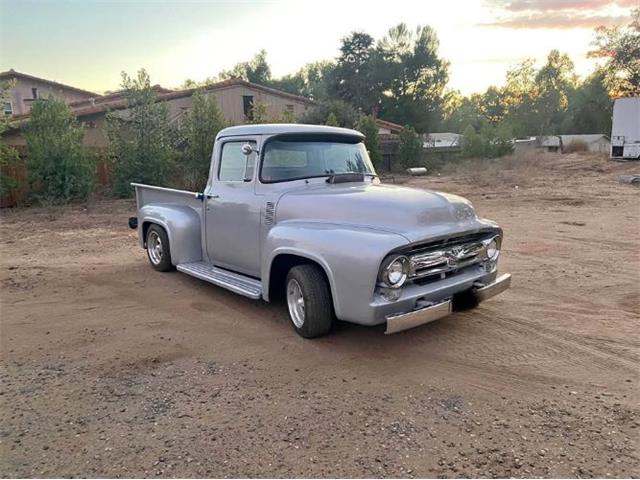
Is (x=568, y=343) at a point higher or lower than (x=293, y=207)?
lower

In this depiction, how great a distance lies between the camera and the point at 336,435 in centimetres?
316

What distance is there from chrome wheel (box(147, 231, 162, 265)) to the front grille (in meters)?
4.45

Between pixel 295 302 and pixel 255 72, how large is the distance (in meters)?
63.5

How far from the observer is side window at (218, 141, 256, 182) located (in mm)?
5418

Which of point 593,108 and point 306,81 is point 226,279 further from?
point 306,81

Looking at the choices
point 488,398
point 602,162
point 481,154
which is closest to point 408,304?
point 488,398

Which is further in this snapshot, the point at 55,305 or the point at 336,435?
the point at 55,305

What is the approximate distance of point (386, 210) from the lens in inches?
169

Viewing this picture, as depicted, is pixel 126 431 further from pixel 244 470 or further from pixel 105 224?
pixel 105 224

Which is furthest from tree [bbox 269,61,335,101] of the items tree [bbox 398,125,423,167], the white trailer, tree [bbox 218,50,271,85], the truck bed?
the truck bed

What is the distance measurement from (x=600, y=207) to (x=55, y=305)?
44.9 feet

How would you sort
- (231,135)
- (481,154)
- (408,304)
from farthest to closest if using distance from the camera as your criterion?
1. (481,154)
2. (231,135)
3. (408,304)

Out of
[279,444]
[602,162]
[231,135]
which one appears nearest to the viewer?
[279,444]

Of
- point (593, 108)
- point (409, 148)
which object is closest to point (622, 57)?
point (593, 108)
